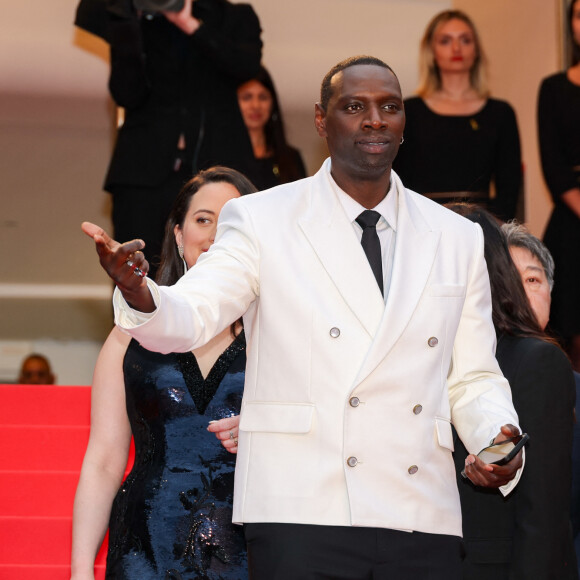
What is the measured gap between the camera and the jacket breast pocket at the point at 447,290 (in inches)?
86.0

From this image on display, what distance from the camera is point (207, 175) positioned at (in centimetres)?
354

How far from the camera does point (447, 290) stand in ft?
7.22

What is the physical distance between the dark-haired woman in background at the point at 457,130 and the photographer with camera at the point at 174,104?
0.78 m

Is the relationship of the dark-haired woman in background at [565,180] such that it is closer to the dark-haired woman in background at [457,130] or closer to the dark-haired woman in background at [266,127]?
the dark-haired woman in background at [457,130]

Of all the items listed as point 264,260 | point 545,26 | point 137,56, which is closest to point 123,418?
point 264,260

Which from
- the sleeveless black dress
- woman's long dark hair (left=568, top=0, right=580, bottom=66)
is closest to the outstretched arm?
the sleeveless black dress

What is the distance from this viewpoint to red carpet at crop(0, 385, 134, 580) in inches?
146

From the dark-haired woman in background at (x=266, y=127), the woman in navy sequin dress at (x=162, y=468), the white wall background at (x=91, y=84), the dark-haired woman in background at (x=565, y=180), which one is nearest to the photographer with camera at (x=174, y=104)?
the dark-haired woman in background at (x=266, y=127)

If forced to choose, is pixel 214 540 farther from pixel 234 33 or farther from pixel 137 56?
pixel 234 33

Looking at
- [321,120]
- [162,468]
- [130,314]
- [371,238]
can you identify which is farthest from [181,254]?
[130,314]

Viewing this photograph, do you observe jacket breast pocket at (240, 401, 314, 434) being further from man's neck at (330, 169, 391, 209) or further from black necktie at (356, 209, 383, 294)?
man's neck at (330, 169, 391, 209)

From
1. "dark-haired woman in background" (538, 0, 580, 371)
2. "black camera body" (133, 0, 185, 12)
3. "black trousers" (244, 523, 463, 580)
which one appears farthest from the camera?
"dark-haired woman in background" (538, 0, 580, 371)

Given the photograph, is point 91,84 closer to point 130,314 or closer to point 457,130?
point 457,130

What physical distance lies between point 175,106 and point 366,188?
256 cm
